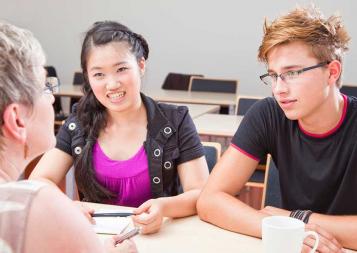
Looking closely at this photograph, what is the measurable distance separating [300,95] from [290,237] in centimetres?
61

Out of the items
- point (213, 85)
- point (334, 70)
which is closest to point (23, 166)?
point (334, 70)

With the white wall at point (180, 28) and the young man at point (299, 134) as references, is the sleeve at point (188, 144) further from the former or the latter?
the white wall at point (180, 28)

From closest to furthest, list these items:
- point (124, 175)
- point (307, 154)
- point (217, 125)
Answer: point (307, 154)
point (124, 175)
point (217, 125)

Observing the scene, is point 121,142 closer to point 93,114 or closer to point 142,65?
point 93,114

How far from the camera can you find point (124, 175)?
189cm

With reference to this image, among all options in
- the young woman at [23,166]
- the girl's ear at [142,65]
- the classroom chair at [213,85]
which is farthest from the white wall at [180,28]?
the young woman at [23,166]

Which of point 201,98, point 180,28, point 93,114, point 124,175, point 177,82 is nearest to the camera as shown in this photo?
point 124,175

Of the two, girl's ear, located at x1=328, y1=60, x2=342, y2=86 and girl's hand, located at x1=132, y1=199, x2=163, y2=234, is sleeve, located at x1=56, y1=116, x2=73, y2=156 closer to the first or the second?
girl's hand, located at x1=132, y1=199, x2=163, y2=234

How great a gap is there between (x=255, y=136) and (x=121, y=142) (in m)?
0.54

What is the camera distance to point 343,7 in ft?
20.1

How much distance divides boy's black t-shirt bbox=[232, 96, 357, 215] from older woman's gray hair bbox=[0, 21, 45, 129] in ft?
3.22

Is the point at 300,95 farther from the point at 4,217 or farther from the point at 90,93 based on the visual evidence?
the point at 4,217

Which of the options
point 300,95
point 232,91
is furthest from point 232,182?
point 232,91

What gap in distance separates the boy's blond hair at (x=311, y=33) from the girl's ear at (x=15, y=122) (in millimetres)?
953
